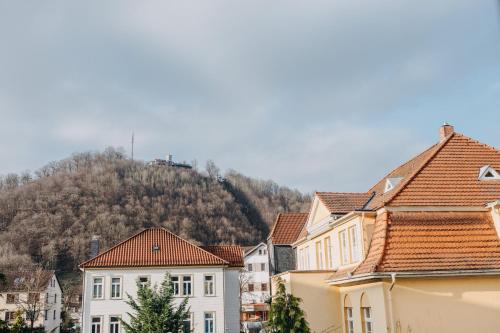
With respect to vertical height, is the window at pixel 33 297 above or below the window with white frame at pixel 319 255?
below

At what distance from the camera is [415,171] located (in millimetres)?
18781

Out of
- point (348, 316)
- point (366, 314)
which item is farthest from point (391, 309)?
point (348, 316)

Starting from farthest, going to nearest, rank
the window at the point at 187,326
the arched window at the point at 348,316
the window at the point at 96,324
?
the window at the point at 96,324
the window at the point at 187,326
the arched window at the point at 348,316

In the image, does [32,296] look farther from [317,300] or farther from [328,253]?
[317,300]

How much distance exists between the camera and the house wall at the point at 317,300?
20312 millimetres

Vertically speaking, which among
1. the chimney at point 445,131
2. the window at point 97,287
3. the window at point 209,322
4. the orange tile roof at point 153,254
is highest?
the chimney at point 445,131

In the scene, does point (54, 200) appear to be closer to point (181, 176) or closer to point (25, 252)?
point (25, 252)

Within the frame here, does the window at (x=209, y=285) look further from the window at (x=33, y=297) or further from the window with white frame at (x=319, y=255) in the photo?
the window at (x=33, y=297)

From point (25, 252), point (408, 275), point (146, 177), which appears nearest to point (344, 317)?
point (408, 275)

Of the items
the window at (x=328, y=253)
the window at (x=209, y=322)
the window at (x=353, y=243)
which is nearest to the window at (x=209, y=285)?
the window at (x=209, y=322)

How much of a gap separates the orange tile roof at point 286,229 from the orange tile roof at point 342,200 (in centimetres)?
1558

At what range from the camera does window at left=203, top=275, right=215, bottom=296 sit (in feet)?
121

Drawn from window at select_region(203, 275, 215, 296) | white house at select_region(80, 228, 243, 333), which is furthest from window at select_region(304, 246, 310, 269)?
window at select_region(203, 275, 215, 296)

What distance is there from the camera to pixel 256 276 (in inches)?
3071
